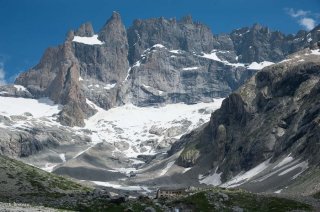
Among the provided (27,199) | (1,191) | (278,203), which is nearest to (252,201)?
(278,203)

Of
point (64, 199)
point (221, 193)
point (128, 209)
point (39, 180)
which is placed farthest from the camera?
point (39, 180)

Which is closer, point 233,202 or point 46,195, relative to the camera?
point 233,202

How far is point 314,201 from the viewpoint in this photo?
8625 centimetres

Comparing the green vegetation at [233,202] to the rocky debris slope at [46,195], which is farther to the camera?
the green vegetation at [233,202]

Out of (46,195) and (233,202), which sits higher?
(46,195)

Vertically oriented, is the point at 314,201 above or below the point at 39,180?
below

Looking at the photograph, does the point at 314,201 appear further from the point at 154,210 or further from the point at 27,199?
the point at 27,199

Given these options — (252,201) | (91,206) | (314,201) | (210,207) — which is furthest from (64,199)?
(314,201)

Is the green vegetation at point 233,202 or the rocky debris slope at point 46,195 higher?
the rocky debris slope at point 46,195

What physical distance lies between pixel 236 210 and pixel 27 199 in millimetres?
33060

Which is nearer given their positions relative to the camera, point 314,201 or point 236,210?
point 236,210

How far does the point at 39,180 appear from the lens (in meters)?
102

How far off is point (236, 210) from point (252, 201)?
5.40 meters

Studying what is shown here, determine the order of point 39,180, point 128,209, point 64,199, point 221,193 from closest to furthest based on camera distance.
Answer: point 128,209 → point 64,199 → point 221,193 → point 39,180
